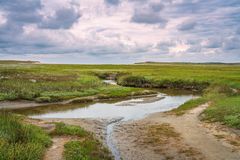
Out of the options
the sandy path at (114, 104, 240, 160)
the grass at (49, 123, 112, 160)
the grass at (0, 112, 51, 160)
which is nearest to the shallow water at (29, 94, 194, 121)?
the sandy path at (114, 104, 240, 160)

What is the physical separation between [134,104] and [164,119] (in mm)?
13118

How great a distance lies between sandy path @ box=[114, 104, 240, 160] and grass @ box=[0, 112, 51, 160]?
478 cm

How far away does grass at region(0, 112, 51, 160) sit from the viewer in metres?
15.6

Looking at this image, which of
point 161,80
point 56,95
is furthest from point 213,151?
point 161,80

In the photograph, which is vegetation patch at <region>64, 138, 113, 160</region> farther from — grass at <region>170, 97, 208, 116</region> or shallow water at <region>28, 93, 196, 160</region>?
grass at <region>170, 97, 208, 116</region>

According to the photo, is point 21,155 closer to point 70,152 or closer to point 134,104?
point 70,152

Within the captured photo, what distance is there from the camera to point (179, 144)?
73.8 feet

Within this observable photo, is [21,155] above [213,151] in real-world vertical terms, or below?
above

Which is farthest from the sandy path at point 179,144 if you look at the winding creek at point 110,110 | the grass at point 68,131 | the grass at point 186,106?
the grass at point 186,106

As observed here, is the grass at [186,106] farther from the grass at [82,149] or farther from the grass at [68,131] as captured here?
the grass at [82,149]

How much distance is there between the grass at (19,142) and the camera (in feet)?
51.3

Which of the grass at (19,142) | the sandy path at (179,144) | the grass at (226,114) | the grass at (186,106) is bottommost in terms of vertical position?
the grass at (186,106)

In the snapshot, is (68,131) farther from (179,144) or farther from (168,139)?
(179,144)

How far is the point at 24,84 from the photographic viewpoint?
181 feet
